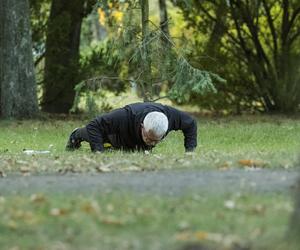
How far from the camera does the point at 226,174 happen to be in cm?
868

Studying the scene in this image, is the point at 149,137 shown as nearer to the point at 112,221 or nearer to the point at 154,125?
the point at 154,125

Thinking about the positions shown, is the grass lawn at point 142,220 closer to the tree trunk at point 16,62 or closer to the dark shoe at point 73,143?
the dark shoe at point 73,143

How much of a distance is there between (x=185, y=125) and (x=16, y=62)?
9.73m

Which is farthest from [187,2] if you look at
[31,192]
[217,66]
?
[31,192]

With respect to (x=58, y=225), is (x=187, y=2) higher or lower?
higher

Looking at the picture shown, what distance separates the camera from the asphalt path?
7.77 meters

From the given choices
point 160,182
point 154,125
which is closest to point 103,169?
point 160,182

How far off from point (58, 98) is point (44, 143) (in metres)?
8.36

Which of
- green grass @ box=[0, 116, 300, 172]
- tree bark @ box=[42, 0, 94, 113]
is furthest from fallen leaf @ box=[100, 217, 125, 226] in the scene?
tree bark @ box=[42, 0, 94, 113]

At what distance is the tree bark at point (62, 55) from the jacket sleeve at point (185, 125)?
11.6 meters

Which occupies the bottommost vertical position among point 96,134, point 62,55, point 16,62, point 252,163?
point 252,163

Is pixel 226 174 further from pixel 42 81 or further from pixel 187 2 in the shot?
pixel 42 81

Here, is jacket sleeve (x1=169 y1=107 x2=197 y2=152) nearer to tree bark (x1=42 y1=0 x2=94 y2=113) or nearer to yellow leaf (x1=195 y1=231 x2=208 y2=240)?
yellow leaf (x1=195 y1=231 x2=208 y2=240)

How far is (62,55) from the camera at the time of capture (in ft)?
79.7
